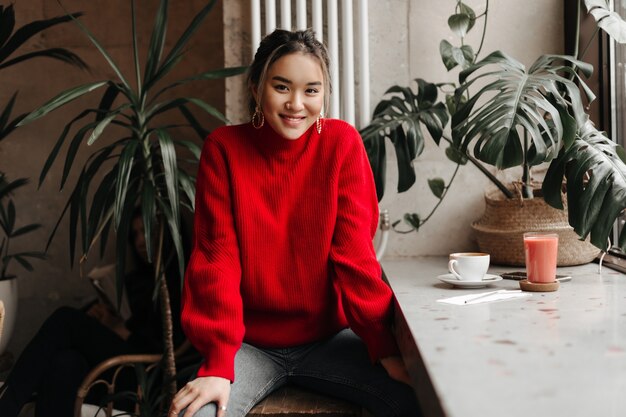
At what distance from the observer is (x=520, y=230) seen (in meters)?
2.17

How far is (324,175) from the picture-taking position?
1752mm

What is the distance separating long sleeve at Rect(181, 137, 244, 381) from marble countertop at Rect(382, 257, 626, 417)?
1.23ft

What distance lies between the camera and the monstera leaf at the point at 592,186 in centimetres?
162

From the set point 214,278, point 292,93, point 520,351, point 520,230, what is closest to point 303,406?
point 214,278

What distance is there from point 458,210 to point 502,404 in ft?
5.75

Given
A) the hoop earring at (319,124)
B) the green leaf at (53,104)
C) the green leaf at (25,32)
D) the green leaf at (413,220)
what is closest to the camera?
the hoop earring at (319,124)

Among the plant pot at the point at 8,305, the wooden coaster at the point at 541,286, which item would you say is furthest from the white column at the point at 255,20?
the plant pot at the point at 8,305

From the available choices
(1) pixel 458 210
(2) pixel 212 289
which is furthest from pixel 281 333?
(1) pixel 458 210

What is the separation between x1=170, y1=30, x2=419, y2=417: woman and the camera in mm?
1617

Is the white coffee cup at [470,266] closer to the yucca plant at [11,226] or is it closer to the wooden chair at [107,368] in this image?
the wooden chair at [107,368]

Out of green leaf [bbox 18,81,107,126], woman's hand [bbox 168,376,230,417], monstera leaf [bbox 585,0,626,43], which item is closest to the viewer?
woman's hand [bbox 168,376,230,417]

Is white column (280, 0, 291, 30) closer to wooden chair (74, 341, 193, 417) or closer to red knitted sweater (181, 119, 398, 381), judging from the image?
red knitted sweater (181, 119, 398, 381)

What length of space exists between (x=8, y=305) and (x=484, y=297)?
7.22ft

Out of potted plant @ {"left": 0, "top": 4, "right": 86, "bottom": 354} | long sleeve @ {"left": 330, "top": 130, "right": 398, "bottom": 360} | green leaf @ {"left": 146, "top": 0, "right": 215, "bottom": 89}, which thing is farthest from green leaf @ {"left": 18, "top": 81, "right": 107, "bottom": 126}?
long sleeve @ {"left": 330, "top": 130, "right": 398, "bottom": 360}
